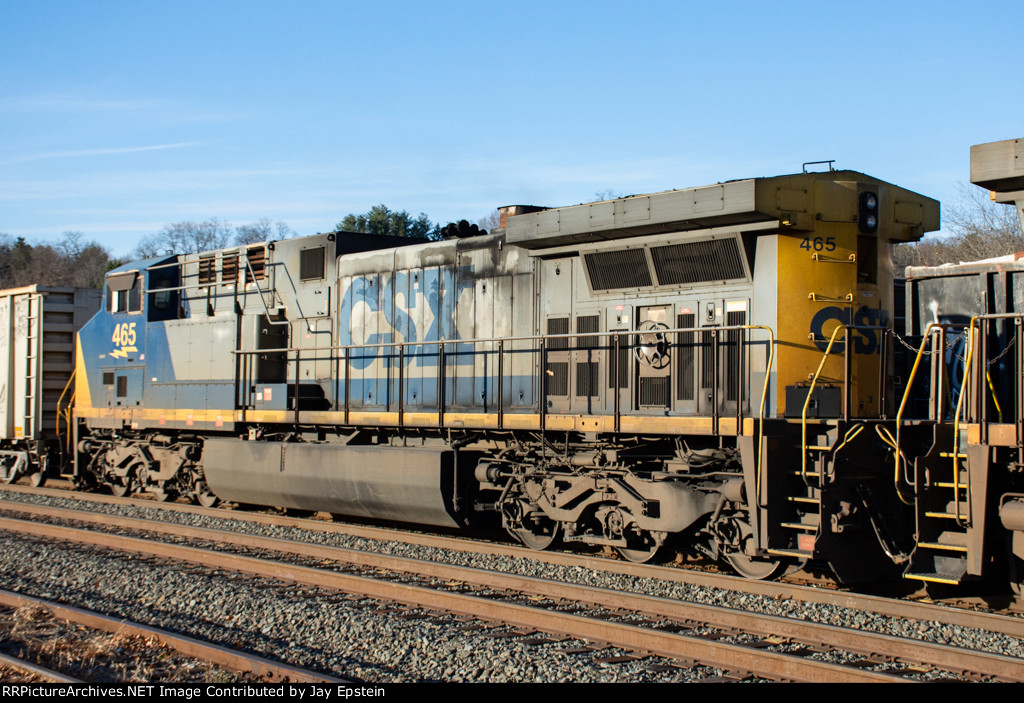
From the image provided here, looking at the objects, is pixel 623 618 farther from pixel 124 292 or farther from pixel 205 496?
pixel 124 292

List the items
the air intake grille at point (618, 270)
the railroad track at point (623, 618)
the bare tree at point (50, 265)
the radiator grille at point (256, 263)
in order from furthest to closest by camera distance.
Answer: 1. the bare tree at point (50, 265)
2. the radiator grille at point (256, 263)
3. the air intake grille at point (618, 270)
4. the railroad track at point (623, 618)

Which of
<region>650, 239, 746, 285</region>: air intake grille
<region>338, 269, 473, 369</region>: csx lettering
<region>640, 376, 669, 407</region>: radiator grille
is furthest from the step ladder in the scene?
<region>338, 269, 473, 369</region>: csx lettering

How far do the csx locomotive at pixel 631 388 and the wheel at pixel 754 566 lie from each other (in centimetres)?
3

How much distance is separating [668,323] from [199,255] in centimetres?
837

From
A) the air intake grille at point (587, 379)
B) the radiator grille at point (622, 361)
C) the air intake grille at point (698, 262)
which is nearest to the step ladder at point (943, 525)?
the air intake grille at point (698, 262)

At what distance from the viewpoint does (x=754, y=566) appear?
841cm

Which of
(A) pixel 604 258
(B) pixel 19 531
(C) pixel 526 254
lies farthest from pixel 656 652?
(B) pixel 19 531

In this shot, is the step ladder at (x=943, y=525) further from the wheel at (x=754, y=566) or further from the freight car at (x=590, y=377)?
the wheel at (x=754, y=566)

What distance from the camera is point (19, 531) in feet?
38.9

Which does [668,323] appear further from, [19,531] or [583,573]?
[19,531]

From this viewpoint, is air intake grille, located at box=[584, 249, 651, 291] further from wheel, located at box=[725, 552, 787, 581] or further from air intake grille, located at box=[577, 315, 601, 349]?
wheel, located at box=[725, 552, 787, 581]

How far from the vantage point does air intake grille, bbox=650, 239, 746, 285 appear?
8.78 metres

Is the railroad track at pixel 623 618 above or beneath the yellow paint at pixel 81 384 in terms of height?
beneath

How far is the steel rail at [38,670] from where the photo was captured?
5555 millimetres
